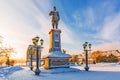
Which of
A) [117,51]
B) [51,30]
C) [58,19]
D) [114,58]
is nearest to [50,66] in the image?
[51,30]

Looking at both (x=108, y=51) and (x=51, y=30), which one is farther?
(x=108, y=51)

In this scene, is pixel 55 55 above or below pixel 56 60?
above

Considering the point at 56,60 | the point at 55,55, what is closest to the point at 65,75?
the point at 55,55

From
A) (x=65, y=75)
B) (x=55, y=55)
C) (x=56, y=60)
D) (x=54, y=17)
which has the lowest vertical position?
(x=65, y=75)

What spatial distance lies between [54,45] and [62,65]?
13.1 ft

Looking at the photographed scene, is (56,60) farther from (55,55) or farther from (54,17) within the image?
(54,17)

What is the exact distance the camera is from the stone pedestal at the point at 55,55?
105 feet

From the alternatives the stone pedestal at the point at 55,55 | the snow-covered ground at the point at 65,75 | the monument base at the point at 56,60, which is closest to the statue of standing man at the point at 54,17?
the stone pedestal at the point at 55,55

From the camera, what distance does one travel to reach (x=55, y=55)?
105 ft

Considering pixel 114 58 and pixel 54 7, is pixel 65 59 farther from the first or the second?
pixel 114 58

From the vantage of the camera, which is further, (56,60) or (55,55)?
Result: (56,60)

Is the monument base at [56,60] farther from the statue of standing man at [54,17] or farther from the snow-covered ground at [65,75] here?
the statue of standing man at [54,17]

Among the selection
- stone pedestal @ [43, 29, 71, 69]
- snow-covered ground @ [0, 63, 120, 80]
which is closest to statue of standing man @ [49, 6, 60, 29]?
stone pedestal @ [43, 29, 71, 69]

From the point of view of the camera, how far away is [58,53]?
32969 mm
